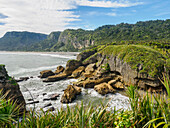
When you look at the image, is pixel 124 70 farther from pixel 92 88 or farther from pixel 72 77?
pixel 72 77

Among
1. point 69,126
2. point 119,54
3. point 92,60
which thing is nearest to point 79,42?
point 92,60

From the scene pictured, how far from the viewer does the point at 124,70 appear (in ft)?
82.2

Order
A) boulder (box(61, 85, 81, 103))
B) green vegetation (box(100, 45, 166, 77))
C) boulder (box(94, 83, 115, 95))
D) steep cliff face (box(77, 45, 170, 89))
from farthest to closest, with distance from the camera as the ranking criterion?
boulder (box(94, 83, 115, 95)) < green vegetation (box(100, 45, 166, 77)) < steep cliff face (box(77, 45, 170, 89)) < boulder (box(61, 85, 81, 103))

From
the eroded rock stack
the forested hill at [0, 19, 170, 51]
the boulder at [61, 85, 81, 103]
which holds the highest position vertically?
the forested hill at [0, 19, 170, 51]

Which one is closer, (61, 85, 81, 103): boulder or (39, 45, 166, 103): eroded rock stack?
(61, 85, 81, 103): boulder

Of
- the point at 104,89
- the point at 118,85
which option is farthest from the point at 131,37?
the point at 104,89

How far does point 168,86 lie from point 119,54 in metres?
26.8

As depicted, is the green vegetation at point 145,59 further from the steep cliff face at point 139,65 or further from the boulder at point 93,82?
the boulder at point 93,82

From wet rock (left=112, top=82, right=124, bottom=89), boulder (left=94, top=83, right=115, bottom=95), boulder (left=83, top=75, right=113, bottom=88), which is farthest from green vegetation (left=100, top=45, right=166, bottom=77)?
boulder (left=94, top=83, right=115, bottom=95)

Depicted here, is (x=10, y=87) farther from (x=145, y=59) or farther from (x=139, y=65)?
(x=145, y=59)

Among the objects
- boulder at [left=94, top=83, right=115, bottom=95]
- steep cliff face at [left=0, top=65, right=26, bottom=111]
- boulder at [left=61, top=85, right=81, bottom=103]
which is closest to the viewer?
steep cliff face at [left=0, top=65, right=26, bottom=111]

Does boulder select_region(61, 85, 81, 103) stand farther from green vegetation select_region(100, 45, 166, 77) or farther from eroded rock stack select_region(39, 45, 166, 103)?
green vegetation select_region(100, 45, 166, 77)

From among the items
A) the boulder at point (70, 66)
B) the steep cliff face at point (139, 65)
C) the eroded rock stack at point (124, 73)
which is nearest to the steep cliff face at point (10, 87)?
the eroded rock stack at point (124, 73)

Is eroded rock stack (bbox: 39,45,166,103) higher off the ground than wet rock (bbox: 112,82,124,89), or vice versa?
eroded rock stack (bbox: 39,45,166,103)
